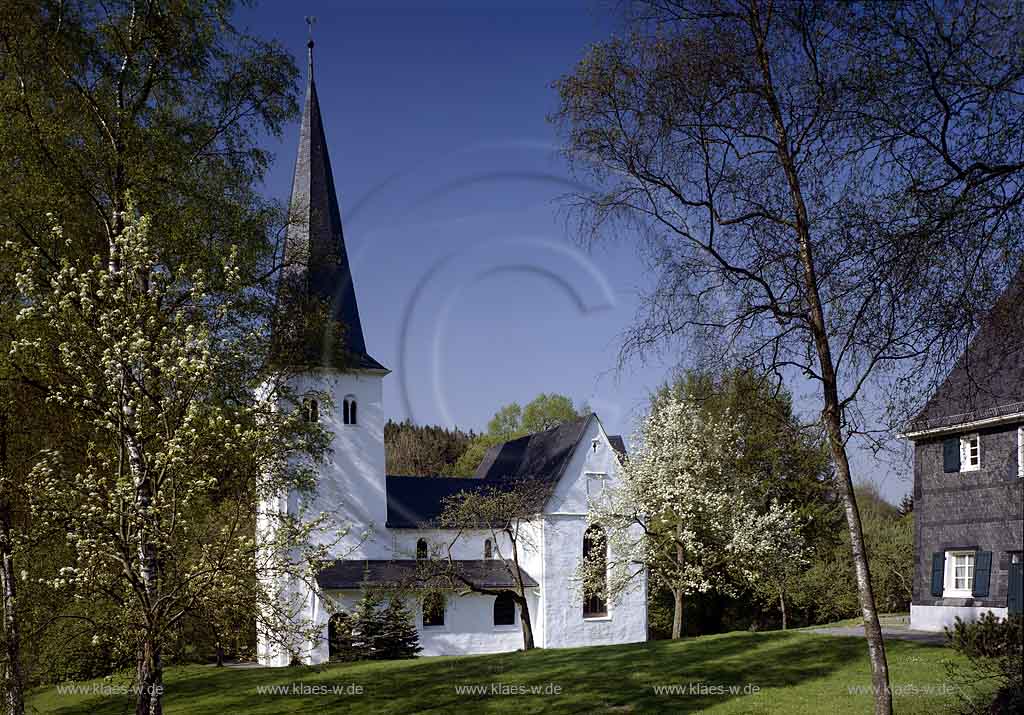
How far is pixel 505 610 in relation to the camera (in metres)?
40.2

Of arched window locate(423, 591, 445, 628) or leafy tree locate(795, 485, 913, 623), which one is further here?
leafy tree locate(795, 485, 913, 623)

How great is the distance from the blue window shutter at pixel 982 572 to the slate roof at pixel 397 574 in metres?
17.6

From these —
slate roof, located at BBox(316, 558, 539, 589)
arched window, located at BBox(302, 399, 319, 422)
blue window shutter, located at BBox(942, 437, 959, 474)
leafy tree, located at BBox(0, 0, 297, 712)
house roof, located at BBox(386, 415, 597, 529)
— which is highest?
leafy tree, located at BBox(0, 0, 297, 712)

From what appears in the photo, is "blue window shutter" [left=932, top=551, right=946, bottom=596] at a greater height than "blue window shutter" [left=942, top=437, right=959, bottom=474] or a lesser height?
lesser

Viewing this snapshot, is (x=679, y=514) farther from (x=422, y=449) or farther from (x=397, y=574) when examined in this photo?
(x=422, y=449)

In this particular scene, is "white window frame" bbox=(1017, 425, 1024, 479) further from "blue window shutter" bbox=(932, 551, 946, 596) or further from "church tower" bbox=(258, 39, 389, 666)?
"church tower" bbox=(258, 39, 389, 666)

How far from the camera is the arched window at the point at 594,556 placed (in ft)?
134

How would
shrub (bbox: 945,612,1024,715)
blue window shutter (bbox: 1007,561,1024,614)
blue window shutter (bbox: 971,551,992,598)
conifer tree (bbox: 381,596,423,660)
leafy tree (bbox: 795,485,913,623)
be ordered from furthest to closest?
leafy tree (bbox: 795,485,913,623) < conifer tree (bbox: 381,596,423,660) < blue window shutter (bbox: 971,551,992,598) < blue window shutter (bbox: 1007,561,1024,614) < shrub (bbox: 945,612,1024,715)

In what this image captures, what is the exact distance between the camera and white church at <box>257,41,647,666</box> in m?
38.5

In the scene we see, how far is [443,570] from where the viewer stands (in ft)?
119

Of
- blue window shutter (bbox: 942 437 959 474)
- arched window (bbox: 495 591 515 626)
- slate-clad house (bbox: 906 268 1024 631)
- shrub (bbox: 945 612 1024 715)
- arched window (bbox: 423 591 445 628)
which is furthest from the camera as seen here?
arched window (bbox: 495 591 515 626)

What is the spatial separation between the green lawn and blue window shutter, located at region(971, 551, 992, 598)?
13.7 feet

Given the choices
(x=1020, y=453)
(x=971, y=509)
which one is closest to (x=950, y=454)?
(x=971, y=509)

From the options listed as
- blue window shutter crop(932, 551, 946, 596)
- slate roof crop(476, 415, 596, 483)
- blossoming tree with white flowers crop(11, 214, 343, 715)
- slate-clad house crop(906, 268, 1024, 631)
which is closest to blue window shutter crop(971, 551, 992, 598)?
slate-clad house crop(906, 268, 1024, 631)
